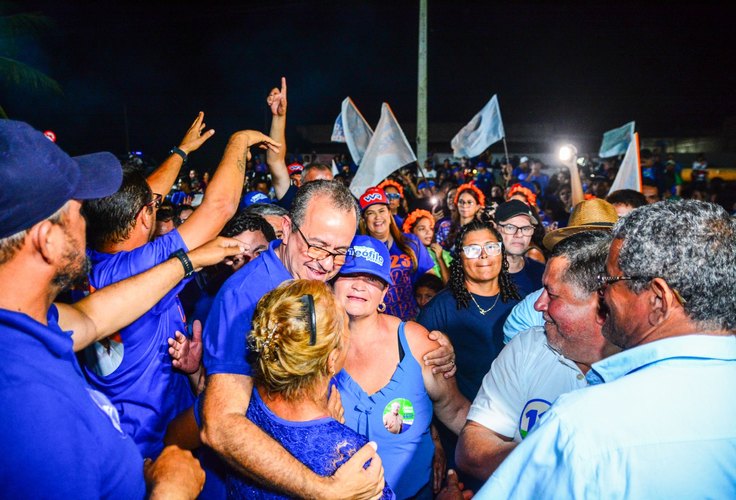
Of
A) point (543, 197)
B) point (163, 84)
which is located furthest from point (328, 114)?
point (543, 197)

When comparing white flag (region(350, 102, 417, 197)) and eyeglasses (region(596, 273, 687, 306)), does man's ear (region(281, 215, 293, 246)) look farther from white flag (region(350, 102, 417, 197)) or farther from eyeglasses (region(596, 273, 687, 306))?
white flag (region(350, 102, 417, 197))

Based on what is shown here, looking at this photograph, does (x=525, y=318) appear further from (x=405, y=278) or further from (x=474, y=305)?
(x=405, y=278)

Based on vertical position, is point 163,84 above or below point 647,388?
above

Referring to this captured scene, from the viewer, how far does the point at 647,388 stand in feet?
4.45

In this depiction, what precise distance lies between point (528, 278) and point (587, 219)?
2.93 ft

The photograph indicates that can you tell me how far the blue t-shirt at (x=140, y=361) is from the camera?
2.52m

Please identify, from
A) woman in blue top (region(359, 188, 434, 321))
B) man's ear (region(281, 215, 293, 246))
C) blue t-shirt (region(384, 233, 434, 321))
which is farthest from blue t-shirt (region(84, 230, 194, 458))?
woman in blue top (region(359, 188, 434, 321))

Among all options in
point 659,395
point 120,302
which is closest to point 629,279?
point 659,395

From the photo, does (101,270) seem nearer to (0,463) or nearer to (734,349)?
(0,463)

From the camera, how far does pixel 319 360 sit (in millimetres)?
1813

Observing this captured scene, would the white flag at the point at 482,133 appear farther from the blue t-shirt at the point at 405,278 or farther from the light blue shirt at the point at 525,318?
the light blue shirt at the point at 525,318

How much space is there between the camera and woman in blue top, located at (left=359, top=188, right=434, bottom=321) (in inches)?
199

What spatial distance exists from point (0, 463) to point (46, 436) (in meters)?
0.11

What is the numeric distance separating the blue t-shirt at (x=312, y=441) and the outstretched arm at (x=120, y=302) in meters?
0.86
